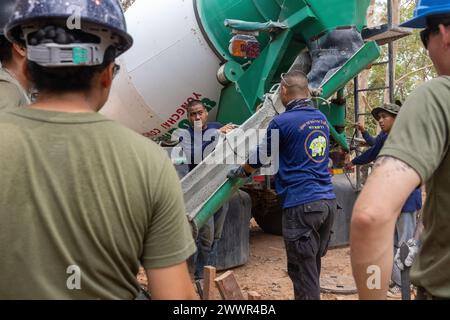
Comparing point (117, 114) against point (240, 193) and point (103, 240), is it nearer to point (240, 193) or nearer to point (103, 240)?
point (240, 193)

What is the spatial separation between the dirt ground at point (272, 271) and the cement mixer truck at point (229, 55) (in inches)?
35.1

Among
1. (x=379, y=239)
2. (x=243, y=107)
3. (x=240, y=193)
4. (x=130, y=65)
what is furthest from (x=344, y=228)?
(x=379, y=239)

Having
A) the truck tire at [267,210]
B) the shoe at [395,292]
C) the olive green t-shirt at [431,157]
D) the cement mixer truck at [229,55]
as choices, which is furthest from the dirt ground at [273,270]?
the olive green t-shirt at [431,157]

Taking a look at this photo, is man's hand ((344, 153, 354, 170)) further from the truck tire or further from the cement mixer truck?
the truck tire

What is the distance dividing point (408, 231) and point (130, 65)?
9.91ft

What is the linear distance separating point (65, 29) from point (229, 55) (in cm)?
376

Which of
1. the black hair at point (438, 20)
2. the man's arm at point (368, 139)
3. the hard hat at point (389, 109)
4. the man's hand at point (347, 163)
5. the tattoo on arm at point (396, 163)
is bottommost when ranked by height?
the man's hand at point (347, 163)

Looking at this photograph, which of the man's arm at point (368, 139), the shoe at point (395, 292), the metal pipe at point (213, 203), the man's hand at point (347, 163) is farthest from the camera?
the man's hand at point (347, 163)

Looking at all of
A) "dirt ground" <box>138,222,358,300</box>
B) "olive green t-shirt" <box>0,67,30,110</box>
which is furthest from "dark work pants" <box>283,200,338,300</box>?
"olive green t-shirt" <box>0,67,30,110</box>

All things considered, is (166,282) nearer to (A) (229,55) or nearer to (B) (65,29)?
(B) (65,29)

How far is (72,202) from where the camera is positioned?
1.24 meters

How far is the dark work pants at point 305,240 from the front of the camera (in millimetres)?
3449

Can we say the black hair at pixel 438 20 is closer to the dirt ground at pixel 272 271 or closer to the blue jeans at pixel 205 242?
the blue jeans at pixel 205 242

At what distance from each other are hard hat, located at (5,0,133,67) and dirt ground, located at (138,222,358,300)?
11.2 ft
